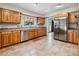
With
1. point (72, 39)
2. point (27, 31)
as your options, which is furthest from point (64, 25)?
point (27, 31)

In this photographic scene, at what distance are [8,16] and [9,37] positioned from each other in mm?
1074

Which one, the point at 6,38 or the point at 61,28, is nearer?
the point at 6,38

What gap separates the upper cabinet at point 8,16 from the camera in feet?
14.2

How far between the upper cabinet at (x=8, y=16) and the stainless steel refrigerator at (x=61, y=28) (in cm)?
279

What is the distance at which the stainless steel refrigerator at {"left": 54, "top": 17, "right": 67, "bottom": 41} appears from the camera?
5.80 m

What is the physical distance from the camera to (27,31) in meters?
6.01

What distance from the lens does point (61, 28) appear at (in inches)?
238

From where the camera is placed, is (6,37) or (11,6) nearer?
(6,37)

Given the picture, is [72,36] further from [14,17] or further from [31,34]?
[14,17]

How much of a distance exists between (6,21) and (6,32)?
0.62m

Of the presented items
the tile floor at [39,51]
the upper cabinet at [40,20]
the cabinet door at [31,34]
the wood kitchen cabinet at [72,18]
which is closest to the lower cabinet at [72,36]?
the wood kitchen cabinet at [72,18]

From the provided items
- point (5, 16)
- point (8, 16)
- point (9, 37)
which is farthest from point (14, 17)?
point (9, 37)

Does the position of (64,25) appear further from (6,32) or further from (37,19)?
(6,32)

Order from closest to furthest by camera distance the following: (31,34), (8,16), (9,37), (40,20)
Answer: (9,37) < (8,16) < (31,34) < (40,20)
